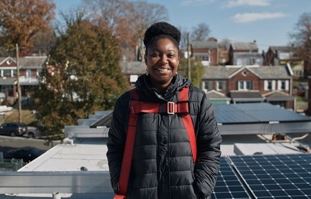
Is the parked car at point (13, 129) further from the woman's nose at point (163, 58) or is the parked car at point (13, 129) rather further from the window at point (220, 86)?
the woman's nose at point (163, 58)

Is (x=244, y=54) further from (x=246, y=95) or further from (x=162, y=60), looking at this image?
(x=162, y=60)

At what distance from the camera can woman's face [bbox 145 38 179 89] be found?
2.95m

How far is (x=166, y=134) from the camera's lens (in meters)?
2.90

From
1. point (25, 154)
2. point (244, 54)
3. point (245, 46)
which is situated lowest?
point (25, 154)

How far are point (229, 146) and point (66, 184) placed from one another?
7399 millimetres

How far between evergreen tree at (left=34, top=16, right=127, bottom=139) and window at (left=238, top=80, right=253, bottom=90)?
84.6 feet

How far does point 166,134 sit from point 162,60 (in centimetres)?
50

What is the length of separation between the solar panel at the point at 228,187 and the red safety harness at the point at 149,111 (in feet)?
5.26

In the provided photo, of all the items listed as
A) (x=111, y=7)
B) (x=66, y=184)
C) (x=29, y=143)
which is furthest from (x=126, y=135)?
(x=111, y=7)

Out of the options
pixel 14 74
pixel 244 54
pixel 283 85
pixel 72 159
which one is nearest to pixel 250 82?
pixel 283 85

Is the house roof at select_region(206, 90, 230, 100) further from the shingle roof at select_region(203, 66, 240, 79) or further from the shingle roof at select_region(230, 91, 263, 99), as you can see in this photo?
the shingle roof at select_region(203, 66, 240, 79)

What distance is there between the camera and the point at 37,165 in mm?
9367

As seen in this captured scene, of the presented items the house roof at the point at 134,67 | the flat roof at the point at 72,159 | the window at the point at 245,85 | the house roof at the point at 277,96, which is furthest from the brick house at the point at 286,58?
the flat roof at the point at 72,159

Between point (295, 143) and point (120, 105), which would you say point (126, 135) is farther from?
point (295, 143)
